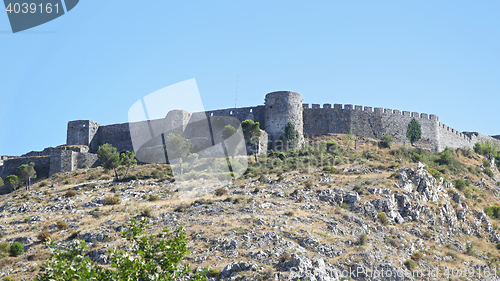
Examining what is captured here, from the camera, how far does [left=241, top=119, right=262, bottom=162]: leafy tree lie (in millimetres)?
43469

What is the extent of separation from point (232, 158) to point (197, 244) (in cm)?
1837

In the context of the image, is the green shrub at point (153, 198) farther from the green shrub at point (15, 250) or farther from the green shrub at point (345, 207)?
the green shrub at point (345, 207)

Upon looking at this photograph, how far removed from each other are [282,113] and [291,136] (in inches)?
104

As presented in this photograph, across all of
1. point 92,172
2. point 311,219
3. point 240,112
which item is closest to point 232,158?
point 240,112

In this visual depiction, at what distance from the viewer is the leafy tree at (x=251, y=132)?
43.5m

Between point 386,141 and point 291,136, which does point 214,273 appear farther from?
point 386,141

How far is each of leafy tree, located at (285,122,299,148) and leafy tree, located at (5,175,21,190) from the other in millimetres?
24655

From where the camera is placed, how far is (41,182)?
40.1 m

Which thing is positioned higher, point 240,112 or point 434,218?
point 240,112

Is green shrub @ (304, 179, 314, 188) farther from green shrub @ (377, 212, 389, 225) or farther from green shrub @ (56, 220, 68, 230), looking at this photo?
green shrub @ (56, 220, 68, 230)

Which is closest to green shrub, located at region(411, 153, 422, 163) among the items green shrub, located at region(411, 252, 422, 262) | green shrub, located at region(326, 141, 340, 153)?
green shrub, located at region(326, 141, 340, 153)

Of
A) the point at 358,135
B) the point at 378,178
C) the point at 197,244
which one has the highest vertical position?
the point at 358,135

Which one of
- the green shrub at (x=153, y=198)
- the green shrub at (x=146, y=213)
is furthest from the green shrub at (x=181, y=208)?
the green shrub at (x=153, y=198)

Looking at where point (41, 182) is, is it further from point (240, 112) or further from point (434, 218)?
point (434, 218)
